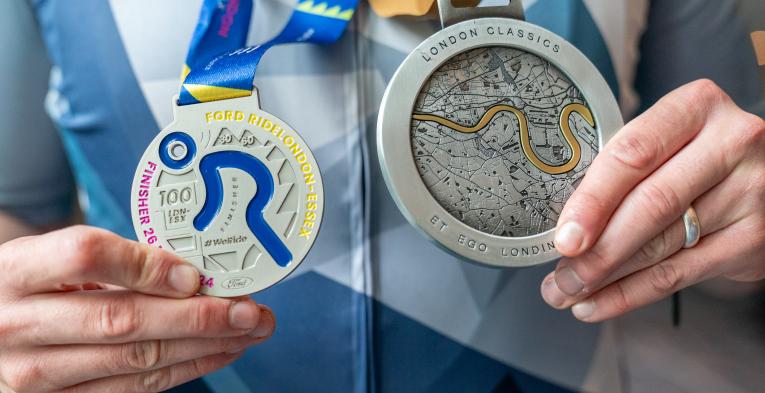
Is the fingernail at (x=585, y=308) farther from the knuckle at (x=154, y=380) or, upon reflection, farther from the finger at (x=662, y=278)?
the knuckle at (x=154, y=380)

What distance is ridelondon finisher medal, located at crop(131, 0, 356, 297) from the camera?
546 millimetres

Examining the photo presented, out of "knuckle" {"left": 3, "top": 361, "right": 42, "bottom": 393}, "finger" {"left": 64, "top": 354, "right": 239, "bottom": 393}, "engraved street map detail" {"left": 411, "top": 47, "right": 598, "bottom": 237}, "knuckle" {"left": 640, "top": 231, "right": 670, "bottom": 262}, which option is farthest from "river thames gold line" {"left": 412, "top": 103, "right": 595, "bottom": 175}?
"knuckle" {"left": 3, "top": 361, "right": 42, "bottom": 393}

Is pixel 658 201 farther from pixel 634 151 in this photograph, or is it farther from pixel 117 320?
pixel 117 320

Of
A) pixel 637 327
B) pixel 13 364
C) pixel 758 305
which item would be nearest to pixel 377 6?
pixel 13 364

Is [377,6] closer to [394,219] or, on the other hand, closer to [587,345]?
[394,219]

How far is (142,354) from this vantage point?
555mm

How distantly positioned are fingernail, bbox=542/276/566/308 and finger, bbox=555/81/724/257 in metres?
0.08

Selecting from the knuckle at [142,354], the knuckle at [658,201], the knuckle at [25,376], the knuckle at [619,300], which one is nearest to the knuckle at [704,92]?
the knuckle at [658,201]

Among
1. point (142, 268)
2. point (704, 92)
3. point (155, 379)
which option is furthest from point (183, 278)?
point (704, 92)

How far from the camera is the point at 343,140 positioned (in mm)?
717

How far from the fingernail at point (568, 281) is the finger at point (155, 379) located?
0.34 metres

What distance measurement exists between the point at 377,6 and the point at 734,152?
400 mm

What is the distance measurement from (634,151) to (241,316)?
39cm

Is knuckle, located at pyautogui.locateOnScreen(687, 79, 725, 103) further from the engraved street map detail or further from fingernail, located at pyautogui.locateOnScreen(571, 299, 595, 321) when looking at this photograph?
fingernail, located at pyautogui.locateOnScreen(571, 299, 595, 321)
